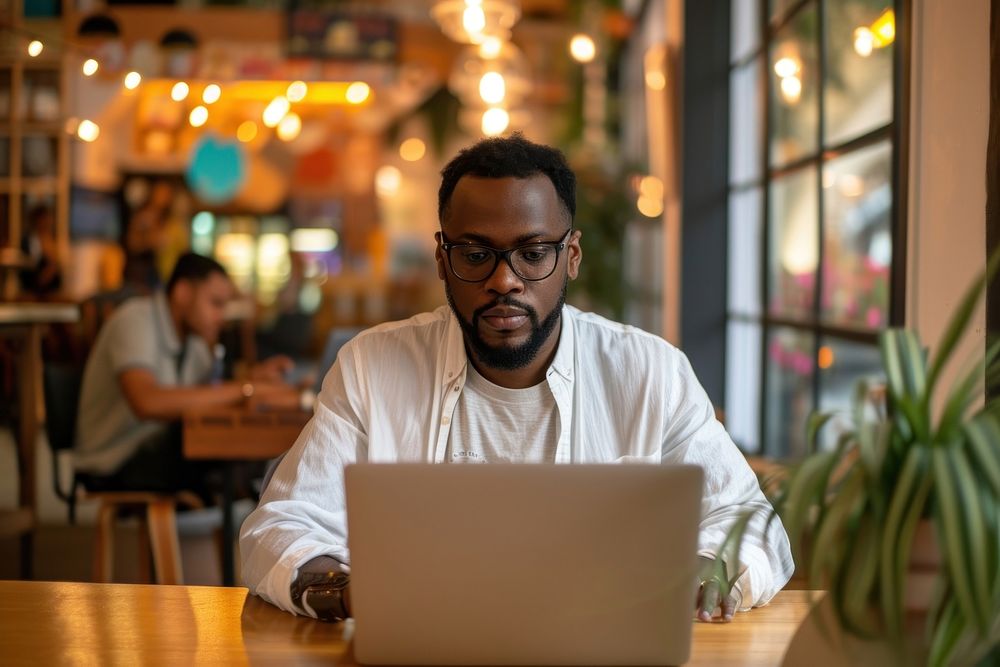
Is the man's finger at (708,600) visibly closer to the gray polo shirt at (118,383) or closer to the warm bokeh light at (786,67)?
the gray polo shirt at (118,383)

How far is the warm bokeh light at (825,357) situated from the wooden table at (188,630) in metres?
2.16

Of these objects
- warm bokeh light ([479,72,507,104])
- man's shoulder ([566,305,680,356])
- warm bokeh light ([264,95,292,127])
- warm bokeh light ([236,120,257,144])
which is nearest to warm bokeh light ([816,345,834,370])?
man's shoulder ([566,305,680,356])

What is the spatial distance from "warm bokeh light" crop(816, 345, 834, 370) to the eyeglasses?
2.04m

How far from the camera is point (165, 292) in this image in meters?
4.08

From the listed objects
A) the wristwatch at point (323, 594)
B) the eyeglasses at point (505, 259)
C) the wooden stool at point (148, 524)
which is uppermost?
the eyeglasses at point (505, 259)

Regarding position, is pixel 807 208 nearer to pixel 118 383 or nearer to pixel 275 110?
pixel 118 383

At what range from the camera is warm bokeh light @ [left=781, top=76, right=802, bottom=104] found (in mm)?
4195

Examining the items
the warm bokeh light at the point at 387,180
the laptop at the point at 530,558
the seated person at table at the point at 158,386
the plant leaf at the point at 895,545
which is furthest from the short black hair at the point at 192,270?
the warm bokeh light at the point at 387,180

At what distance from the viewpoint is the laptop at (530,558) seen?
1.14 metres

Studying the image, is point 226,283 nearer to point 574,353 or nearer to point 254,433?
point 254,433

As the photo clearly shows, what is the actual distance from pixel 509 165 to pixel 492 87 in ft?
13.2

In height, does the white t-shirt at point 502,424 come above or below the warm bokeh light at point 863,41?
below

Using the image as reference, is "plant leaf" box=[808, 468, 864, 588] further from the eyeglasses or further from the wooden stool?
the wooden stool

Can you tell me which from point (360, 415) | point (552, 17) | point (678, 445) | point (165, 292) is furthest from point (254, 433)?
point (552, 17)
